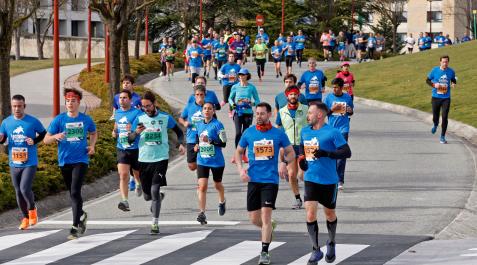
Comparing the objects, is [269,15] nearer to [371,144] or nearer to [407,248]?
[371,144]

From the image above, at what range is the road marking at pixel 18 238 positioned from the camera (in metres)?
13.6

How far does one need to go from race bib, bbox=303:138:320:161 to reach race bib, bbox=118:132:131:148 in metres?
4.53

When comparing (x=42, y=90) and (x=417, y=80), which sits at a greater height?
(x=417, y=80)

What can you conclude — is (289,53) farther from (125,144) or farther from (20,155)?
(20,155)

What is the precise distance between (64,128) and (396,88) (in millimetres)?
26900

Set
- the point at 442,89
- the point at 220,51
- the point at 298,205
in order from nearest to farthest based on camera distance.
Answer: the point at 298,205 < the point at 442,89 < the point at 220,51

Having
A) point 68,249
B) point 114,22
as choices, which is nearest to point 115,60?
point 114,22

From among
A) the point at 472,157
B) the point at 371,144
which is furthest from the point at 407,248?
the point at 371,144

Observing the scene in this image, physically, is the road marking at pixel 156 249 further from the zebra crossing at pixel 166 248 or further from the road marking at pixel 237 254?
the road marking at pixel 237 254

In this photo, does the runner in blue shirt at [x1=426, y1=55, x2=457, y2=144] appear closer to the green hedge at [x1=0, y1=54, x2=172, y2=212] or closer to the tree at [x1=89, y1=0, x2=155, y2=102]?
the green hedge at [x1=0, y1=54, x2=172, y2=212]

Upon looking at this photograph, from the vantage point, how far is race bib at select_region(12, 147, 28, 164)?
1440cm

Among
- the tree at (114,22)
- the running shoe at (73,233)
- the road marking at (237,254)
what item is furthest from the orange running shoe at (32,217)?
the tree at (114,22)

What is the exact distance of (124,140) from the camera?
636 inches

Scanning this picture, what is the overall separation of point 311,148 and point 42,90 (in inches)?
1259
